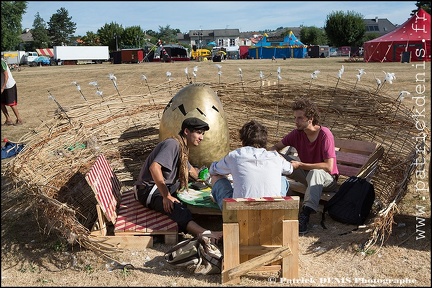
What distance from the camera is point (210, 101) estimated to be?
Result: 19.2 ft

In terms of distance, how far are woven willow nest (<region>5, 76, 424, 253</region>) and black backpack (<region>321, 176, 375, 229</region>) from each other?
18 cm

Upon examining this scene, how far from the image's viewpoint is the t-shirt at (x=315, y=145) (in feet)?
16.1

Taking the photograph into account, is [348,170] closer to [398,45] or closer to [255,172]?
[255,172]

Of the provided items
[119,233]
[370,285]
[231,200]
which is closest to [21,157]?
[119,233]

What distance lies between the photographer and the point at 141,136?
6934 mm

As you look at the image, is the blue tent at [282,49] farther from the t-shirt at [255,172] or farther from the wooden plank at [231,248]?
the wooden plank at [231,248]

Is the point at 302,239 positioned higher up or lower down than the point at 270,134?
lower down

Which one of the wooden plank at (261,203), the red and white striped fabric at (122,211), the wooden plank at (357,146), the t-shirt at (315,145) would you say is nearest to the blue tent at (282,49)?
the wooden plank at (357,146)

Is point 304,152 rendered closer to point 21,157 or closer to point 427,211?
point 427,211

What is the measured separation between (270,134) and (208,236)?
11.3 ft

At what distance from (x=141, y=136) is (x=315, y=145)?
2.81 metres

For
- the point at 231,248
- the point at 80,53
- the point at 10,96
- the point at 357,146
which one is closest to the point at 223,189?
the point at 231,248

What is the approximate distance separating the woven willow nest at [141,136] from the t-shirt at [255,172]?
0.96m

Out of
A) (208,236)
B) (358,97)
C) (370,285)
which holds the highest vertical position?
(358,97)
